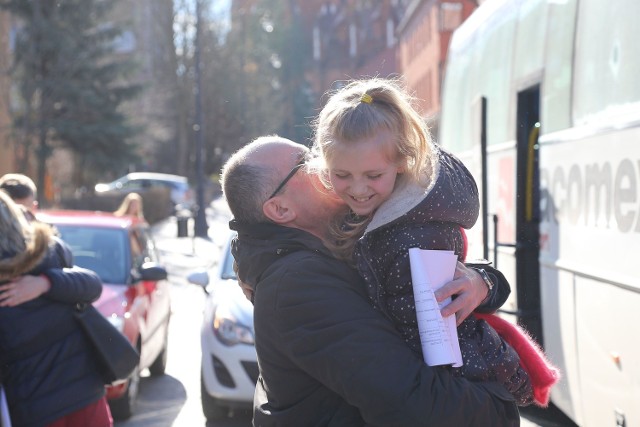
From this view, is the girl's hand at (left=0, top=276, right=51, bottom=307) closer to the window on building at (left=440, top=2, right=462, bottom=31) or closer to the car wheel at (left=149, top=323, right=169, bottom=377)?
the car wheel at (left=149, top=323, right=169, bottom=377)

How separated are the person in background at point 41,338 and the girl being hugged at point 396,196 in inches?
86.0

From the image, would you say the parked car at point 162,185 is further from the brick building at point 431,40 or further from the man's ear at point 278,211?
the man's ear at point 278,211

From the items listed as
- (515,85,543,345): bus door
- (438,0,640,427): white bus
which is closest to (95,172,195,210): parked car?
(438,0,640,427): white bus

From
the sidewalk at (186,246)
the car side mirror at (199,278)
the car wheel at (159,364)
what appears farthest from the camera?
the sidewalk at (186,246)

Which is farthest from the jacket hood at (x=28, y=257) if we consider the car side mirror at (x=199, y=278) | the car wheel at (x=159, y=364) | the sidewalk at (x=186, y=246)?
the sidewalk at (x=186, y=246)

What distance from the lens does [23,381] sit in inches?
158

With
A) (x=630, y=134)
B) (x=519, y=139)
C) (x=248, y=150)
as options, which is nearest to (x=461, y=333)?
(x=248, y=150)

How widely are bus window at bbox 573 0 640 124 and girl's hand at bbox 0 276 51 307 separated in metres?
2.99

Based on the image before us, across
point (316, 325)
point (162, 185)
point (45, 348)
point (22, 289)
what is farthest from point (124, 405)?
point (162, 185)

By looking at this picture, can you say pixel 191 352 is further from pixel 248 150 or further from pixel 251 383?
pixel 248 150

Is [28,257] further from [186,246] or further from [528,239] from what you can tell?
[186,246]

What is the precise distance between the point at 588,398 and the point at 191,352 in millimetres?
6980

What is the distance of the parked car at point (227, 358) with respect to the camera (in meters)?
7.71

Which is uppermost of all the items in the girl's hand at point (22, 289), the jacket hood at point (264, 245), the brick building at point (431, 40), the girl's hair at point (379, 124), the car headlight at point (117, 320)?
the brick building at point (431, 40)
